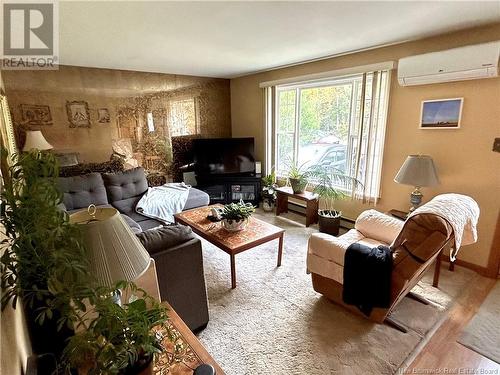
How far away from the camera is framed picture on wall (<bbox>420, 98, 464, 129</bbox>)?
262cm

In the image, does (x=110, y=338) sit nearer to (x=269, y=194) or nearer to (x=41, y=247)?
(x=41, y=247)

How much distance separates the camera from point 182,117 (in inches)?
191

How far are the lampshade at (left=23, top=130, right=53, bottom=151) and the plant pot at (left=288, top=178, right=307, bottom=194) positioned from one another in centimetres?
338

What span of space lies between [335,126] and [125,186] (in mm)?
3047

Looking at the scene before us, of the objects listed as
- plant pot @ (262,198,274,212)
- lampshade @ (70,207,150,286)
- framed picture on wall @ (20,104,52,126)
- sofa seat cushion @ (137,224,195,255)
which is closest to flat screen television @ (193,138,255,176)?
plant pot @ (262,198,274,212)

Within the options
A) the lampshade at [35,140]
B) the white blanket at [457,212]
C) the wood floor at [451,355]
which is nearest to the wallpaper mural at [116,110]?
the lampshade at [35,140]

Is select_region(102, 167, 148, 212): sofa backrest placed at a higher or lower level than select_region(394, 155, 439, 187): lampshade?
lower

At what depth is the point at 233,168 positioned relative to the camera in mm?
4723

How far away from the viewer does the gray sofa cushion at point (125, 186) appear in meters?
3.65

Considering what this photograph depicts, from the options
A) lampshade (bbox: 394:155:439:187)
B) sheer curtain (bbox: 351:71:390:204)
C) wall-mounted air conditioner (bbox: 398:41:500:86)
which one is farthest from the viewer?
sheer curtain (bbox: 351:71:390:204)

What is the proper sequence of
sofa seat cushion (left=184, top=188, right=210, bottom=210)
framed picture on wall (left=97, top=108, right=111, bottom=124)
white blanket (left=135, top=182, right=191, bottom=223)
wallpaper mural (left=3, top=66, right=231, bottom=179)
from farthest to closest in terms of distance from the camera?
framed picture on wall (left=97, top=108, right=111, bottom=124)
sofa seat cushion (left=184, top=188, right=210, bottom=210)
wallpaper mural (left=3, top=66, right=231, bottom=179)
white blanket (left=135, top=182, right=191, bottom=223)

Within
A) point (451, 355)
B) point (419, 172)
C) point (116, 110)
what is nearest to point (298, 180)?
point (419, 172)

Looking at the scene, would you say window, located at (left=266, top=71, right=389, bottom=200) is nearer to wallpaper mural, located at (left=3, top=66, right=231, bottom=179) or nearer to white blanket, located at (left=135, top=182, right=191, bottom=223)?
wallpaper mural, located at (left=3, top=66, right=231, bottom=179)

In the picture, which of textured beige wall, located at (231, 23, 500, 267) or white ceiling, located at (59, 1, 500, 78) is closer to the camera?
white ceiling, located at (59, 1, 500, 78)
